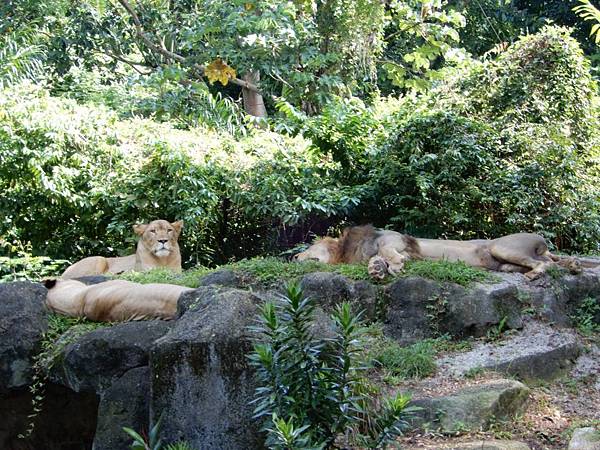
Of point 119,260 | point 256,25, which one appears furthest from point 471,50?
point 119,260

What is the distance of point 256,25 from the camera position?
14.7m

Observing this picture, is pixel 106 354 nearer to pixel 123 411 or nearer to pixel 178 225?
pixel 123 411

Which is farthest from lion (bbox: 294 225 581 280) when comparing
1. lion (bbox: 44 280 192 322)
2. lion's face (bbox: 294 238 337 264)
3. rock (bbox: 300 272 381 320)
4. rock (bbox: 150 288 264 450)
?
rock (bbox: 150 288 264 450)

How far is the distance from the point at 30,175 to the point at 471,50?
11562 mm

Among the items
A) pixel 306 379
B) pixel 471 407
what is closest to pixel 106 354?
pixel 306 379

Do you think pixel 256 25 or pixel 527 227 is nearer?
pixel 527 227

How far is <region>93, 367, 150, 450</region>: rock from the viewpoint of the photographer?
6414 millimetres

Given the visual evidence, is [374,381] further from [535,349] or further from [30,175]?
[30,175]

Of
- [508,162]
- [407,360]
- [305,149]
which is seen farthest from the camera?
[305,149]

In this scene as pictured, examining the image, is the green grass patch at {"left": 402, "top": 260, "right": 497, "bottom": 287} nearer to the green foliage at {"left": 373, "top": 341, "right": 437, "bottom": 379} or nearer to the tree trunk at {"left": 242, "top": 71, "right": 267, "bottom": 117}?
the green foliage at {"left": 373, "top": 341, "right": 437, "bottom": 379}

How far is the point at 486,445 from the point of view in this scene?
224 inches

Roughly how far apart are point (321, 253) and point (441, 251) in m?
1.35

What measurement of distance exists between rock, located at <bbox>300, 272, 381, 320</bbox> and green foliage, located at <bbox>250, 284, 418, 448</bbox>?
102 inches

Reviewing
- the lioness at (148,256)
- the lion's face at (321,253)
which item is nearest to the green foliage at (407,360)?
the lion's face at (321,253)
